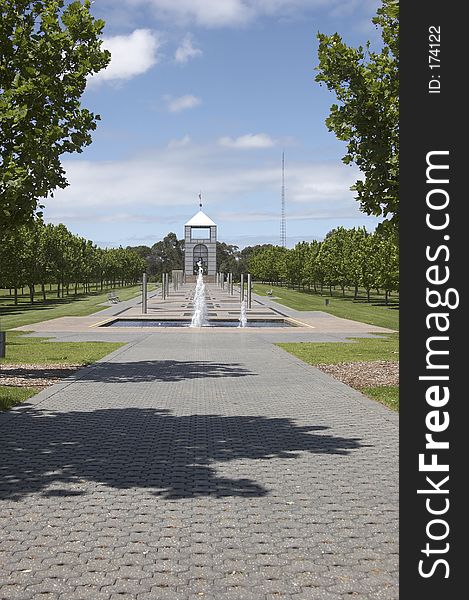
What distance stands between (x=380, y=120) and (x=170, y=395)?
217 inches

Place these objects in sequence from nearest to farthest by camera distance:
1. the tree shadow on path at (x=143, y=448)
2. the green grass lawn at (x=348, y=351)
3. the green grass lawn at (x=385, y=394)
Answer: the tree shadow on path at (x=143, y=448) < the green grass lawn at (x=385, y=394) < the green grass lawn at (x=348, y=351)

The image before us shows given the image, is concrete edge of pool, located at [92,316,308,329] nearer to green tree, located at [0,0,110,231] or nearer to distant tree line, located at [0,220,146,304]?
distant tree line, located at [0,220,146,304]

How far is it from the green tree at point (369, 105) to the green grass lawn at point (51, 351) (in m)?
7.97

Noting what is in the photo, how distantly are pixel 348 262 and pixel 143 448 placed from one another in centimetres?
5383

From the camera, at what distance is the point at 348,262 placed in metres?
60.9

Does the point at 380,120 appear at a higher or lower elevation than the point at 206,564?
higher

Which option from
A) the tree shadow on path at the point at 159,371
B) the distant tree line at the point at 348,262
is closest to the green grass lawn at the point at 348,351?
Result: the tree shadow on path at the point at 159,371

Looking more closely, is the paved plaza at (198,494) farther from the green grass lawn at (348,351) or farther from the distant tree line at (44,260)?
the distant tree line at (44,260)

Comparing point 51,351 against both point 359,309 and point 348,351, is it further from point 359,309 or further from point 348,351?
point 359,309

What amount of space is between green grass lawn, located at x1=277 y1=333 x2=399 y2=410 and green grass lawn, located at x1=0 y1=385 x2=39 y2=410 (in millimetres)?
5505

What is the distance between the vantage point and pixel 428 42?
439 cm

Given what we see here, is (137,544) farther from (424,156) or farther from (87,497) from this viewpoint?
(424,156)

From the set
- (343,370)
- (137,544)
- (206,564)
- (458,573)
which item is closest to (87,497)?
(137,544)

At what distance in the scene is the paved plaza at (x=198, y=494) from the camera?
4605 mm
